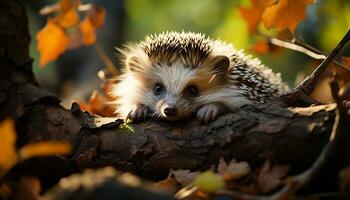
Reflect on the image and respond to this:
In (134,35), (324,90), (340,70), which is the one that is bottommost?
(134,35)

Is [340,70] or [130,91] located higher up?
[340,70]

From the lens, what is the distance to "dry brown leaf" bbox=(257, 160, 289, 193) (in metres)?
2.37

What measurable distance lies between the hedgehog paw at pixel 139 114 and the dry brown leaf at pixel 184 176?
752 millimetres

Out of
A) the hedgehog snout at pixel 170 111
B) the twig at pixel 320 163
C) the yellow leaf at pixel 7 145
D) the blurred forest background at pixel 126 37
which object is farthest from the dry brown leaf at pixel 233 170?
the blurred forest background at pixel 126 37

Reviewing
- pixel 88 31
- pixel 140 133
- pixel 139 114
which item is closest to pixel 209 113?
pixel 140 133

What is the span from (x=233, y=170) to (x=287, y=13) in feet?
4.10

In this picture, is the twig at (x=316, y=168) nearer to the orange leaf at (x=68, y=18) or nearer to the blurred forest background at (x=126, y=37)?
the orange leaf at (x=68, y=18)

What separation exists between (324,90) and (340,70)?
1664 millimetres

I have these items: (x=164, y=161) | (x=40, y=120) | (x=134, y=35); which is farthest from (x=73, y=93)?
(x=134, y=35)

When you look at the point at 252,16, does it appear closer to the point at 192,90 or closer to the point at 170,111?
the point at 192,90

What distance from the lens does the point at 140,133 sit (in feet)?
9.91

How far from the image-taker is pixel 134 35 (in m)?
11.2

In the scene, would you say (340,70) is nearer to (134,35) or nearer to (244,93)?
(244,93)

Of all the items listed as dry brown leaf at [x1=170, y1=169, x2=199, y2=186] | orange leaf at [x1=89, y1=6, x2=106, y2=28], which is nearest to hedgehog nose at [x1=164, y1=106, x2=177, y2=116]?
dry brown leaf at [x1=170, y1=169, x2=199, y2=186]
